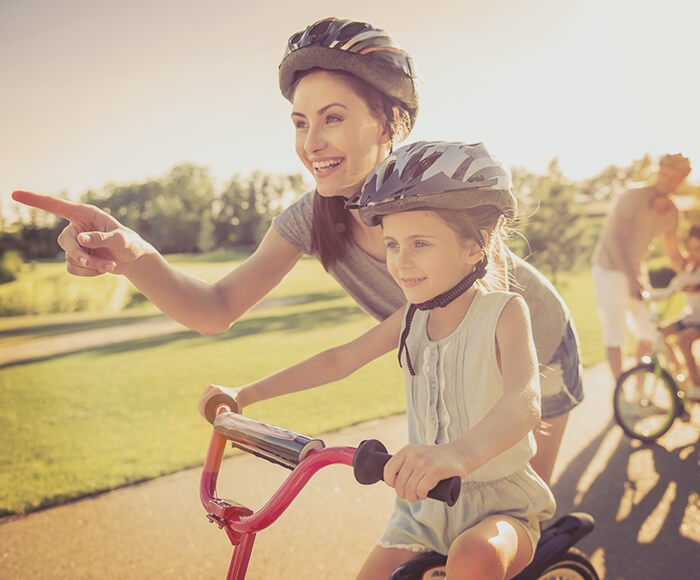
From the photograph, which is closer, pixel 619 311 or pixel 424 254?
pixel 424 254

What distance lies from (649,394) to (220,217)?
2573cm

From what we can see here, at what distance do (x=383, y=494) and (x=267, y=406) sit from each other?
2.99 meters

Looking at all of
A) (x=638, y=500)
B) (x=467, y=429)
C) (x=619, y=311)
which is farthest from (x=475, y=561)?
(x=619, y=311)

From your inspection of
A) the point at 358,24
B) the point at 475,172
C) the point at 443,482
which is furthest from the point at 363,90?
the point at 443,482

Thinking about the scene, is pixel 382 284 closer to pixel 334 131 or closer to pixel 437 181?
pixel 334 131

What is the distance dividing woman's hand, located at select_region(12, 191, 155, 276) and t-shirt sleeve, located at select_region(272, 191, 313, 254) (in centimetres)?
→ 75

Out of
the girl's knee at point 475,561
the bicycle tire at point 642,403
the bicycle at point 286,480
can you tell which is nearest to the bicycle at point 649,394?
the bicycle tire at point 642,403

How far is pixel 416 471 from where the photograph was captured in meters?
1.32

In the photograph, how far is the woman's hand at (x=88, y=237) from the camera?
1.78 meters

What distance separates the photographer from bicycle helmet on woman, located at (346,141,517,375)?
1799 mm

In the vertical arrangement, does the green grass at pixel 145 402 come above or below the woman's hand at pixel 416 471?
below

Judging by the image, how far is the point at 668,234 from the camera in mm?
5629

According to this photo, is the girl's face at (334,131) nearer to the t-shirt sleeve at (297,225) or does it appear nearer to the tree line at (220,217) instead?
the t-shirt sleeve at (297,225)

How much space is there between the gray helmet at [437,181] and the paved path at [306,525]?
2.33 metres
